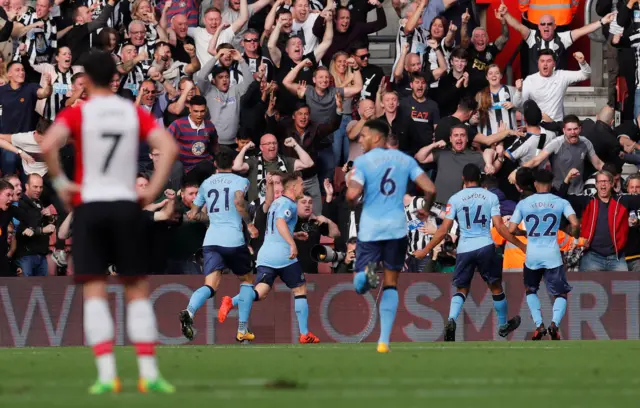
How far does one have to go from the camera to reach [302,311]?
17734 millimetres

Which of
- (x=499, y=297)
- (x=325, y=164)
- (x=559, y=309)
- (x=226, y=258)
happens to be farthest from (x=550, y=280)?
(x=325, y=164)

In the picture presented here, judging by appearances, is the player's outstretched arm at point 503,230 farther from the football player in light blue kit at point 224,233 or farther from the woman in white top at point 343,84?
the woman in white top at point 343,84

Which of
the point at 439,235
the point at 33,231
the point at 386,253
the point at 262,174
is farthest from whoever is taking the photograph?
the point at 262,174

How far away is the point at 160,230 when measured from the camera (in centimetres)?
1881

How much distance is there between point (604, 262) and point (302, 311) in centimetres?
447

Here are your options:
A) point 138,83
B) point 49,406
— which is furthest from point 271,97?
point 49,406

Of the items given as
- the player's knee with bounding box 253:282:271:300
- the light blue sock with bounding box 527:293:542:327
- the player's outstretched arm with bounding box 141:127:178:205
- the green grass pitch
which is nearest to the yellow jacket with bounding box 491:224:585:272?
the light blue sock with bounding box 527:293:542:327

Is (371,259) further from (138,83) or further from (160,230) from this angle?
(138,83)

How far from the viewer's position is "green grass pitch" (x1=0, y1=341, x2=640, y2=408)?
8.22 metres

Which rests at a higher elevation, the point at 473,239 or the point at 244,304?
the point at 473,239

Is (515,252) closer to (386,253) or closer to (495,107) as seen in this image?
(495,107)

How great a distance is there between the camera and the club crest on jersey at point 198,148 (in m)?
19.7

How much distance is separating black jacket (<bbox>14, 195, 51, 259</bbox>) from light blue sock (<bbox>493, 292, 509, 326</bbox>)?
5968 millimetres

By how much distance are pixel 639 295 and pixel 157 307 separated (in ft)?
21.2
